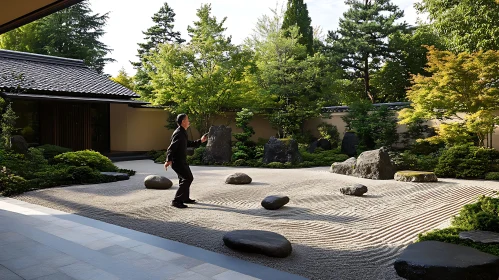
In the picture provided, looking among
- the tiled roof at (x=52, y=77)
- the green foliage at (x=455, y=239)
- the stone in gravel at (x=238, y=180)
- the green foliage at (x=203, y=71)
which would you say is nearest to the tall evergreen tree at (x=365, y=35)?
the green foliage at (x=203, y=71)

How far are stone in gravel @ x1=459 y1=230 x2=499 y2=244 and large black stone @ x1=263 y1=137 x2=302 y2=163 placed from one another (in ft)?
29.7

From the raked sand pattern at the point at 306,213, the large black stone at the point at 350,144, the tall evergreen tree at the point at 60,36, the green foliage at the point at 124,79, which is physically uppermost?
the tall evergreen tree at the point at 60,36

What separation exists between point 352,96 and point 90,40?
57.2 ft

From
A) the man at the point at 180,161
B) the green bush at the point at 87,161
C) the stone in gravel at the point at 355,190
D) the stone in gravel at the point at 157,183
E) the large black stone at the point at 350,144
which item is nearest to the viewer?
the man at the point at 180,161

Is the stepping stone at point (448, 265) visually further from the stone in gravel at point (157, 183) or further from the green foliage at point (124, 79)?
the green foliage at point (124, 79)

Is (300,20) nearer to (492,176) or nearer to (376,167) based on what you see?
(376,167)

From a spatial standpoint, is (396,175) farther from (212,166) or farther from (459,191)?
(212,166)

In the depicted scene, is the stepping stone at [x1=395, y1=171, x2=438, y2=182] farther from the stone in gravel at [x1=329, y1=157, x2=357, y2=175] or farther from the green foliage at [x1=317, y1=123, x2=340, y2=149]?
the green foliage at [x1=317, y1=123, x2=340, y2=149]

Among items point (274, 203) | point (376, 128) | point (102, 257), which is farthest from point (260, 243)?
point (376, 128)

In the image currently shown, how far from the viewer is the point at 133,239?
193 inches

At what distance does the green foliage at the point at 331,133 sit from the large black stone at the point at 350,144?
84.3 inches

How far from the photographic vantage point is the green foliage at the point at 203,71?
16.2 m

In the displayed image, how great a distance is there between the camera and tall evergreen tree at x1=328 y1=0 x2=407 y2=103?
22.5m

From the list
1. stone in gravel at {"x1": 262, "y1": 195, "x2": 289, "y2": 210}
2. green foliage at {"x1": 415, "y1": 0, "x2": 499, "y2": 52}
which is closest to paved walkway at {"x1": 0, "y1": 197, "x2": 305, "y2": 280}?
stone in gravel at {"x1": 262, "y1": 195, "x2": 289, "y2": 210}
